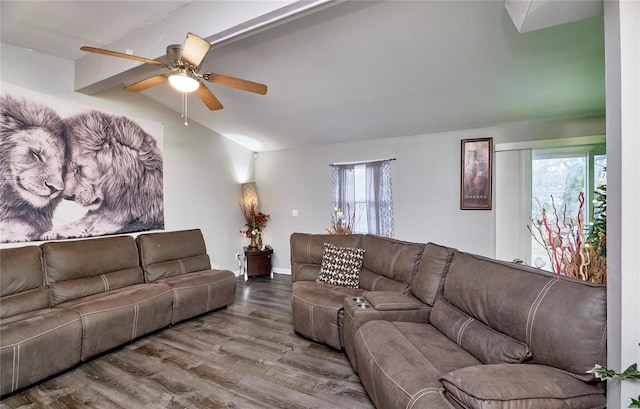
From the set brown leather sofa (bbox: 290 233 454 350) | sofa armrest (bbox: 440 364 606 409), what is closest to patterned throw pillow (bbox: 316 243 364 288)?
brown leather sofa (bbox: 290 233 454 350)

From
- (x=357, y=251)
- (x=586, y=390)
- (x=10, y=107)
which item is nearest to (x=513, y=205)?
(x=357, y=251)

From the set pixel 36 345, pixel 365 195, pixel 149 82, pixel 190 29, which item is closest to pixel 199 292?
pixel 36 345

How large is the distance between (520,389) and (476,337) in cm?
62

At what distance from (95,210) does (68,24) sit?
6.34ft

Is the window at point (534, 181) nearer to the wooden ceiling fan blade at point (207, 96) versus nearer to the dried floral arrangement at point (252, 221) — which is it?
the wooden ceiling fan blade at point (207, 96)

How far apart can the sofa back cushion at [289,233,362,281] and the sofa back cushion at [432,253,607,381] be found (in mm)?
1550

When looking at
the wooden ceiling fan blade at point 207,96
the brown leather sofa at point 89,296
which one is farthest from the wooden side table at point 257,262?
the wooden ceiling fan blade at point 207,96

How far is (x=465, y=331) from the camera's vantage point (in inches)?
69.8

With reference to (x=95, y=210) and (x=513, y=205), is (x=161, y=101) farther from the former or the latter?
(x=513, y=205)

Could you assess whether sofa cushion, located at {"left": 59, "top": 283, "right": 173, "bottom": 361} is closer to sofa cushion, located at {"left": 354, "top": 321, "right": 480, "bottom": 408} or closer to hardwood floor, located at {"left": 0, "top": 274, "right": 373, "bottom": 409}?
hardwood floor, located at {"left": 0, "top": 274, "right": 373, "bottom": 409}

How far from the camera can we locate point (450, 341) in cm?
185

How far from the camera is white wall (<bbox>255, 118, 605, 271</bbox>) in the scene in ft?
12.5

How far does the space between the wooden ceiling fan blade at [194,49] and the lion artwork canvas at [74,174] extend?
2.13 m

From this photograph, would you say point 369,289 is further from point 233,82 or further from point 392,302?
point 233,82
